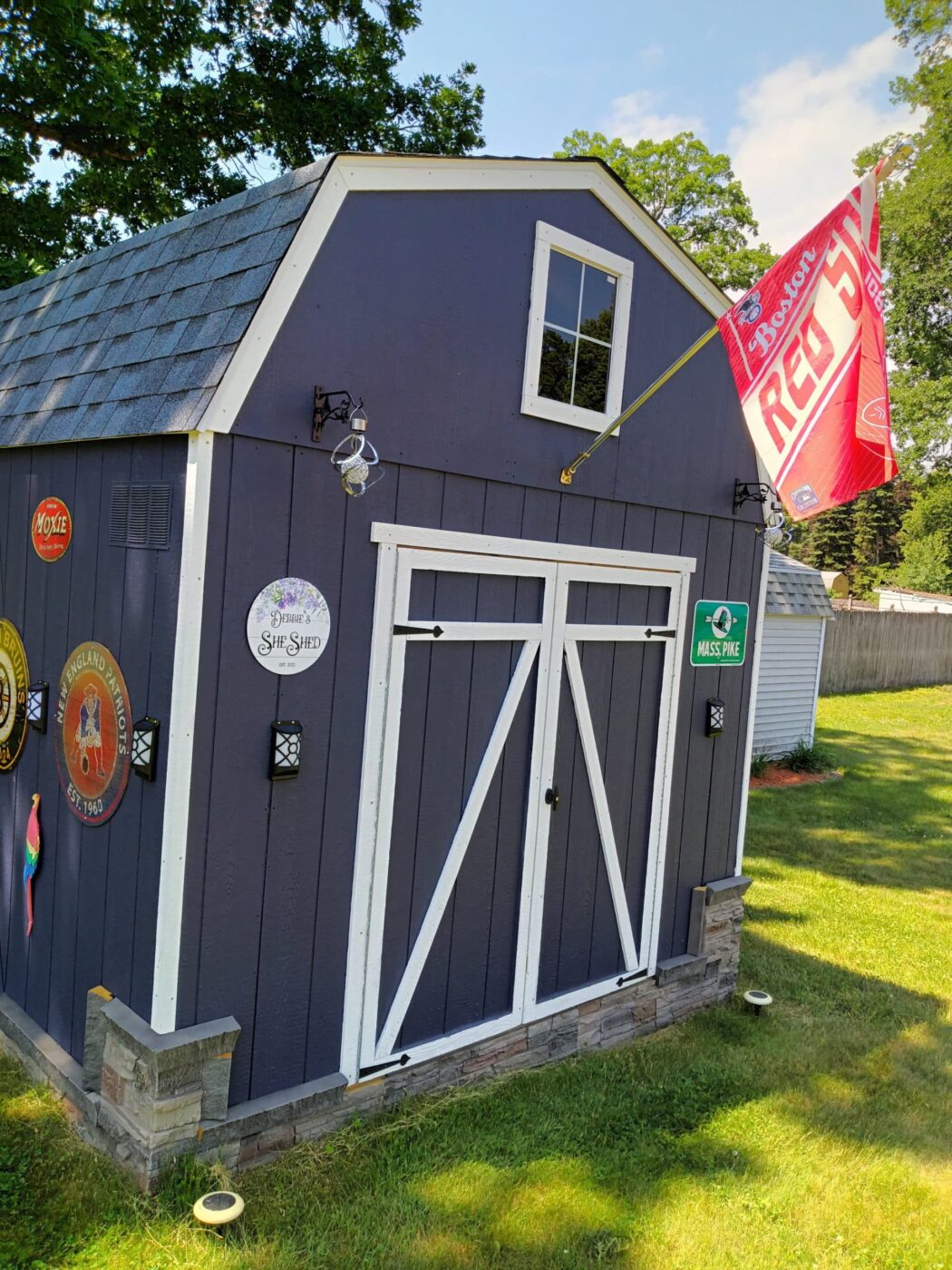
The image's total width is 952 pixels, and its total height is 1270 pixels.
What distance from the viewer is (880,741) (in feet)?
52.3

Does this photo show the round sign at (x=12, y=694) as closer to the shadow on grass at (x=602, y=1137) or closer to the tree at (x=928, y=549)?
the shadow on grass at (x=602, y=1137)

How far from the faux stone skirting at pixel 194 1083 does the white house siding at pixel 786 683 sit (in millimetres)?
8756

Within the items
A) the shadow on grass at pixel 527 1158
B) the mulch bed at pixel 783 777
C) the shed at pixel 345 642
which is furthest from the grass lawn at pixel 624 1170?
the mulch bed at pixel 783 777

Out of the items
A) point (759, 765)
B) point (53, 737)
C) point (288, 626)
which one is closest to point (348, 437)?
point (288, 626)

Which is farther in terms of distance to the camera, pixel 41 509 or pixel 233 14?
pixel 233 14

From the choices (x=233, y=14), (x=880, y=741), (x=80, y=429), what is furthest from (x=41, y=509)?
(x=880, y=741)

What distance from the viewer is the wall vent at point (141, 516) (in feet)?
10.7

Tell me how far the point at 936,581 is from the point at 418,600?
37.3m

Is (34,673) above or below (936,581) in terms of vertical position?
below

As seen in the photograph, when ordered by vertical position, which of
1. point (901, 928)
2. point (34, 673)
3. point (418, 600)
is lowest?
point (901, 928)

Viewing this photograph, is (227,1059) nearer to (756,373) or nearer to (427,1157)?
(427,1157)

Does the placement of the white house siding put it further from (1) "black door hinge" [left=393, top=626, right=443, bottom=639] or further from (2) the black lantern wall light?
(2) the black lantern wall light

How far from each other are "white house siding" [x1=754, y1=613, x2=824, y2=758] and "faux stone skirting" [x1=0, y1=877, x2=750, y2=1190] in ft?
28.7

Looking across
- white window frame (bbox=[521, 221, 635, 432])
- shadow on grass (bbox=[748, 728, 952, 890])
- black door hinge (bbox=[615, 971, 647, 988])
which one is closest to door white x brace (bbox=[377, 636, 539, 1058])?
white window frame (bbox=[521, 221, 635, 432])
